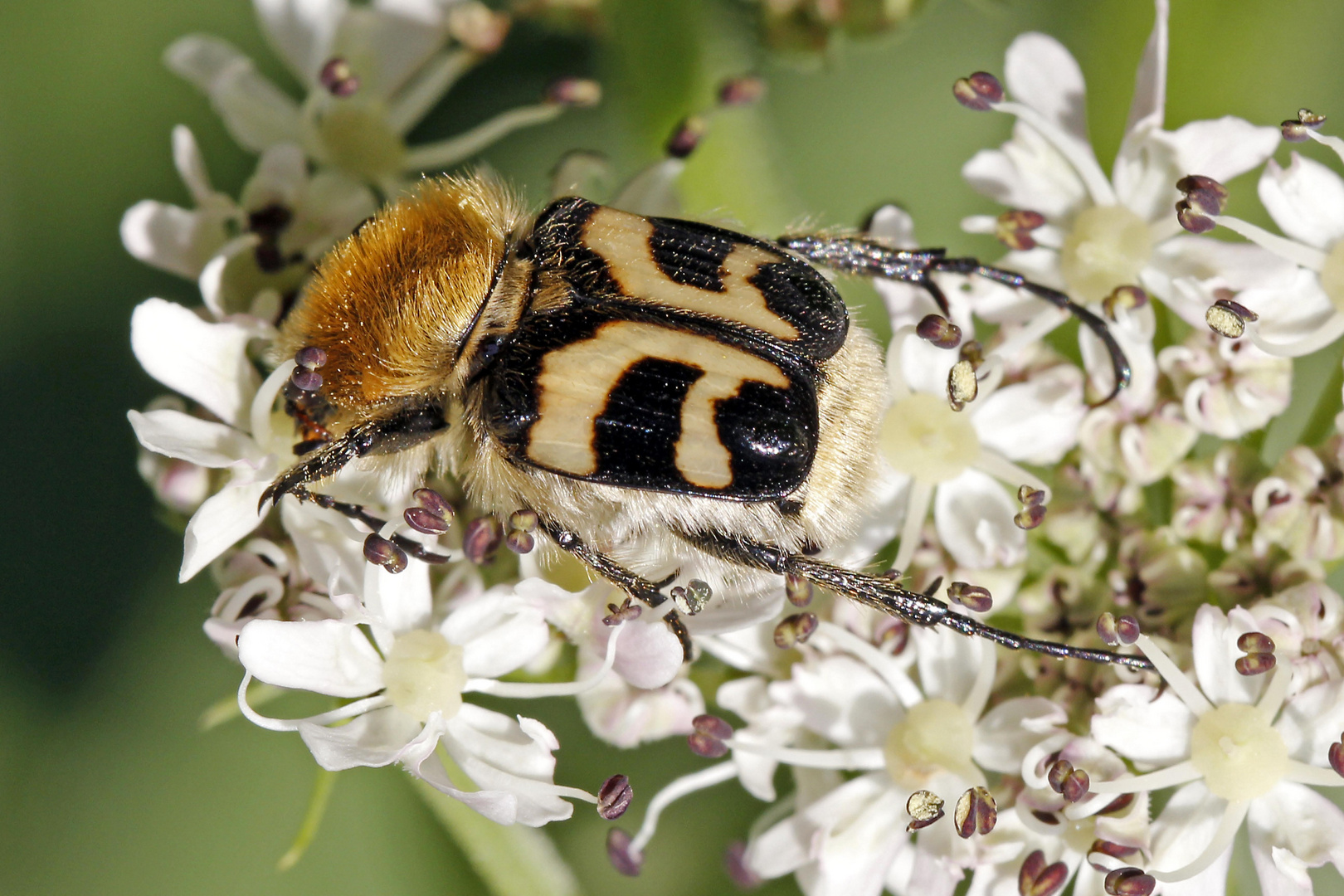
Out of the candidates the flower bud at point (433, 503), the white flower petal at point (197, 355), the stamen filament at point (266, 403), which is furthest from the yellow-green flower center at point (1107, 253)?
the white flower petal at point (197, 355)

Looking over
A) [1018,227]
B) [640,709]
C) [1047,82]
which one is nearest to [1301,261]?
[1018,227]

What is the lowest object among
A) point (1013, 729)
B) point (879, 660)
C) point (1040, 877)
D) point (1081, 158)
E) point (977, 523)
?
point (1040, 877)

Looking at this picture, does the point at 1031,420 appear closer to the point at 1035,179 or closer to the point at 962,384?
the point at 962,384

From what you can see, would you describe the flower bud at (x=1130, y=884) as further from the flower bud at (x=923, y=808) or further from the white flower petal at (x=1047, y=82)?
the white flower petal at (x=1047, y=82)

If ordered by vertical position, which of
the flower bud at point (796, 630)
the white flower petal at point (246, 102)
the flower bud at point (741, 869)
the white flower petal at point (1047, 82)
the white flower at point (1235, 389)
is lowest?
the flower bud at point (741, 869)

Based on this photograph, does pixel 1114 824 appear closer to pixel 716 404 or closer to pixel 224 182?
pixel 716 404

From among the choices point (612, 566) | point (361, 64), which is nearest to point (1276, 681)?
point (612, 566)

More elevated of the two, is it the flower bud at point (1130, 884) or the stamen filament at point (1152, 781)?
the stamen filament at point (1152, 781)
